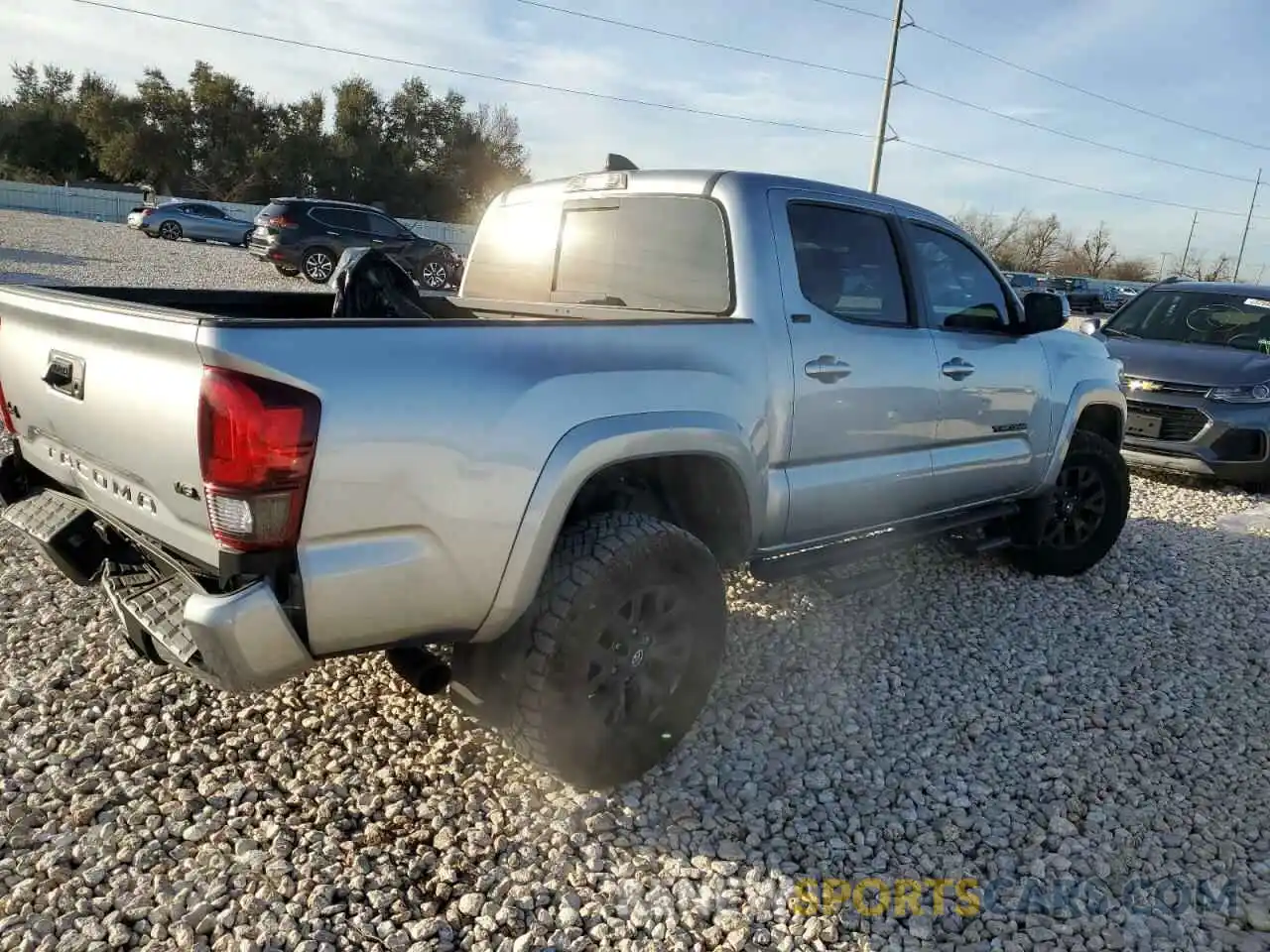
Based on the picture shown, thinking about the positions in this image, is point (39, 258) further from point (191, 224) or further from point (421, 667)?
point (421, 667)

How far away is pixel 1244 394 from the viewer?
285 inches

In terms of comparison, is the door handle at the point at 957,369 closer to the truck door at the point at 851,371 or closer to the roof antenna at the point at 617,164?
the truck door at the point at 851,371

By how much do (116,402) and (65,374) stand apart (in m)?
0.35

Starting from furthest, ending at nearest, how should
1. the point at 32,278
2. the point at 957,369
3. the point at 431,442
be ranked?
the point at 32,278, the point at 957,369, the point at 431,442

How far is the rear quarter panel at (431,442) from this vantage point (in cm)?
205

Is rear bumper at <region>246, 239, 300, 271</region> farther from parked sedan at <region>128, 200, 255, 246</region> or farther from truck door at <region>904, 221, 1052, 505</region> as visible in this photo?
truck door at <region>904, 221, 1052, 505</region>

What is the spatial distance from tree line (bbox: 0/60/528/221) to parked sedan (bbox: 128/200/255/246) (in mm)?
20078

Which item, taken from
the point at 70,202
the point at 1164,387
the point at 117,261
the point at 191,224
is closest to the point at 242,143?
the point at 70,202

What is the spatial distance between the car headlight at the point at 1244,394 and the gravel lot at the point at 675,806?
390cm

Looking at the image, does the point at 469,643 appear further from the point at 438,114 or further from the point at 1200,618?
the point at 438,114

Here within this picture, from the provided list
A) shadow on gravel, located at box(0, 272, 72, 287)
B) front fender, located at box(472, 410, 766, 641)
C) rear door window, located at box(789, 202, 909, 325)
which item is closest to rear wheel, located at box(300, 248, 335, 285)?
shadow on gravel, located at box(0, 272, 72, 287)

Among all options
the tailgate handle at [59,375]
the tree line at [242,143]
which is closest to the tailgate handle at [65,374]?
the tailgate handle at [59,375]

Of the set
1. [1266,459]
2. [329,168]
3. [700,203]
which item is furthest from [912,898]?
[329,168]

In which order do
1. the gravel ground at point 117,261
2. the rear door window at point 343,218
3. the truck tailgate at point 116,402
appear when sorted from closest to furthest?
1. the truck tailgate at point 116,402
2. the gravel ground at point 117,261
3. the rear door window at point 343,218
